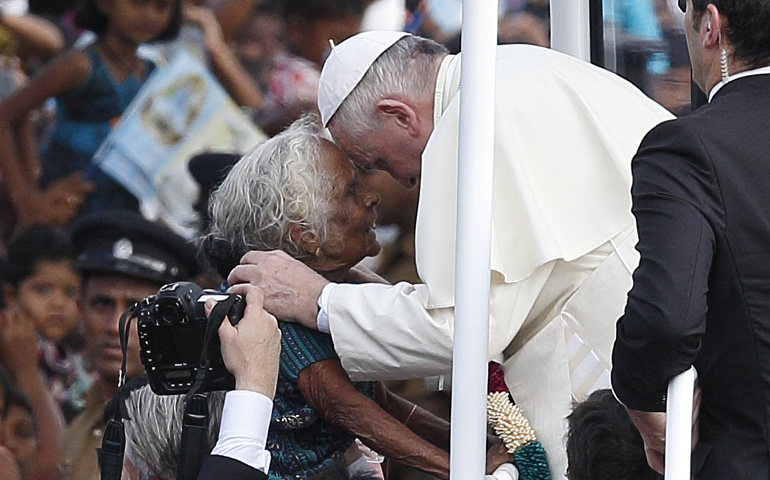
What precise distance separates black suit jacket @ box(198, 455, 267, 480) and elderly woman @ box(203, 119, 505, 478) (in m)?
0.27

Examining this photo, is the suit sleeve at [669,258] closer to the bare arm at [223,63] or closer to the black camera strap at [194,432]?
the black camera strap at [194,432]

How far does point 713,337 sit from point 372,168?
1.16 metres

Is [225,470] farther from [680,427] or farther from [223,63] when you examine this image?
[223,63]

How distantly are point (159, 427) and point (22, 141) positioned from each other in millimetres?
1986

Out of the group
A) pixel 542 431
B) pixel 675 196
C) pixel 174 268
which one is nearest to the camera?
pixel 675 196

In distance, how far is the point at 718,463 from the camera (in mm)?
1899

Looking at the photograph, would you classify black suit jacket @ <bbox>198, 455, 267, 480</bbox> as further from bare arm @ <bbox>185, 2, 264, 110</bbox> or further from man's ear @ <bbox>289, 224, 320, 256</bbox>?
bare arm @ <bbox>185, 2, 264, 110</bbox>

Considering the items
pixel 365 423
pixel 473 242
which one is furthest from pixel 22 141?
pixel 473 242

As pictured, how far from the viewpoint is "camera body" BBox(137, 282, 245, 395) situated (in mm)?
2352

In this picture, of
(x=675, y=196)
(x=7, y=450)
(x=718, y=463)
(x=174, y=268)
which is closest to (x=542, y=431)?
(x=718, y=463)

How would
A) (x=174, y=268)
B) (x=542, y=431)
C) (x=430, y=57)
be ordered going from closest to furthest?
(x=542, y=431) → (x=430, y=57) → (x=174, y=268)

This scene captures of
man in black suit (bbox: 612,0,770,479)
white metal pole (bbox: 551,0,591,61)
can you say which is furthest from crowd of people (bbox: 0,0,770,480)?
white metal pole (bbox: 551,0,591,61)

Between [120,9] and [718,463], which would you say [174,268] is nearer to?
[120,9]

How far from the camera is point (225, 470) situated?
2238 mm
